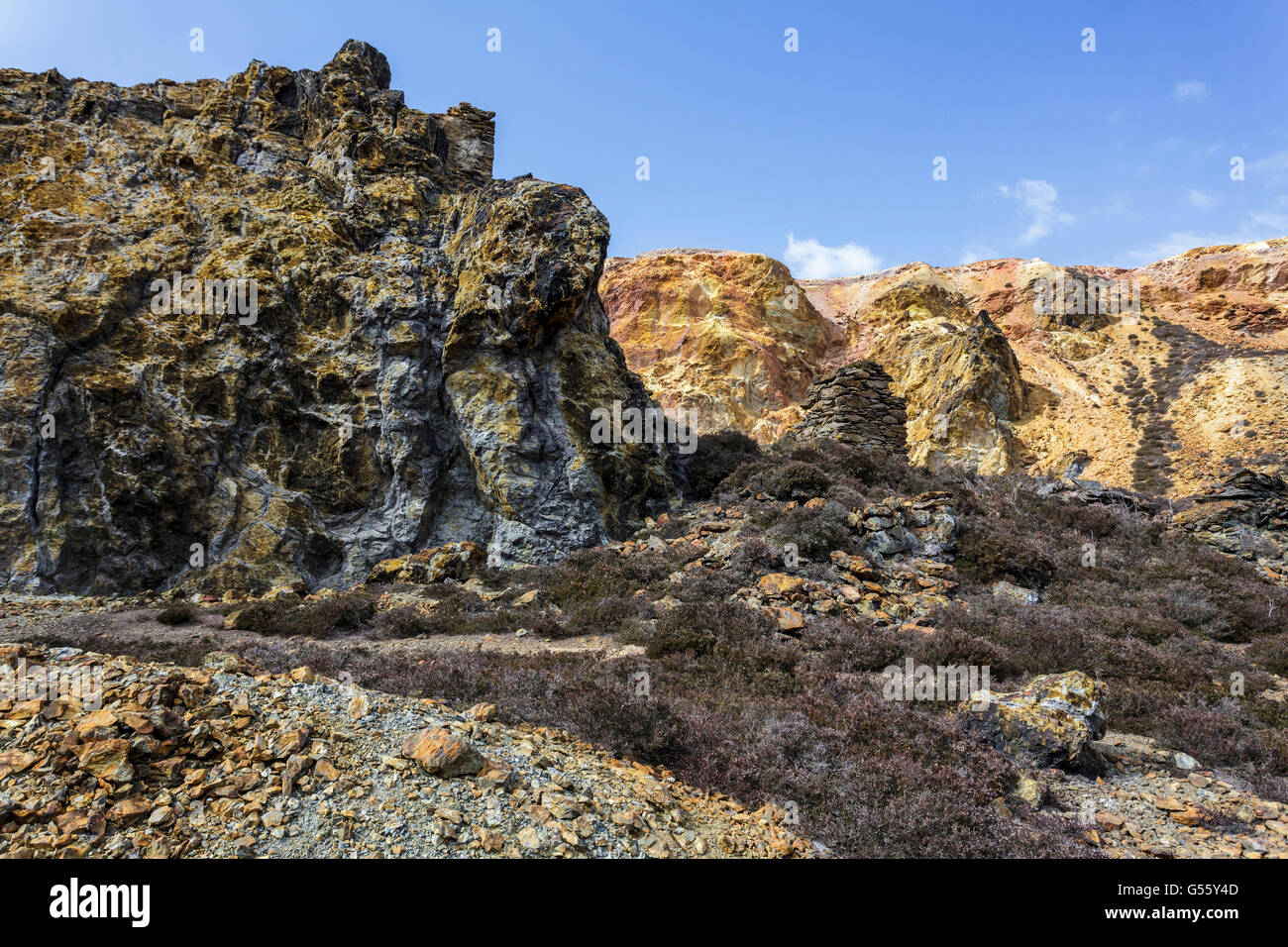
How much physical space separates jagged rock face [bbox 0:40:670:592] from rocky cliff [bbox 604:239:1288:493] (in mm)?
27304

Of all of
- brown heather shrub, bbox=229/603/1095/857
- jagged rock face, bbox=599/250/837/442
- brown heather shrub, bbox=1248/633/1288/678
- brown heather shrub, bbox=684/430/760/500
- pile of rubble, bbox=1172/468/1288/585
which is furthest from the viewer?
jagged rock face, bbox=599/250/837/442

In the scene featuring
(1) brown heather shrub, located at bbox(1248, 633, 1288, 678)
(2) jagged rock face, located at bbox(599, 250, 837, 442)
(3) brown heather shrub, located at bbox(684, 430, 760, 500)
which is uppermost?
(2) jagged rock face, located at bbox(599, 250, 837, 442)

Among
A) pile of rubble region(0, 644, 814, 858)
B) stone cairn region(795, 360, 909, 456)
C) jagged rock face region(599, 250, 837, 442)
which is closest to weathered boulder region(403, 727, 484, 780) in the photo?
pile of rubble region(0, 644, 814, 858)

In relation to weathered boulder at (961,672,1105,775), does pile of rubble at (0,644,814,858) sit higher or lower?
higher

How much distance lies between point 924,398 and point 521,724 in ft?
141

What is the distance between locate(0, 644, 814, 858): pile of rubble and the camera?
3652 mm

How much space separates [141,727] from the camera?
4199 millimetres

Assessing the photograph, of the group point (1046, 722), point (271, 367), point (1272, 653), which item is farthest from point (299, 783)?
point (271, 367)

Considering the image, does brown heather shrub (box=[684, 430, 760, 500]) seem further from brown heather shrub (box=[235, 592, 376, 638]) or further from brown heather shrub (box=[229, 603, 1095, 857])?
brown heather shrub (box=[229, 603, 1095, 857])

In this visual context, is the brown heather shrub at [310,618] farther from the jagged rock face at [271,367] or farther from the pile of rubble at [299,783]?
the pile of rubble at [299,783]

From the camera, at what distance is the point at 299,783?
13.7ft

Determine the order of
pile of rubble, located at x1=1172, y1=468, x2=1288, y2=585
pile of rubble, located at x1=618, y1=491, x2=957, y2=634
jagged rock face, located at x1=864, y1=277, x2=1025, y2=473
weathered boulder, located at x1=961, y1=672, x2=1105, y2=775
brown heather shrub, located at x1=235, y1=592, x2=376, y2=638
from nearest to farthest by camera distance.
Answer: weathered boulder, located at x1=961, y1=672, x2=1105, y2=775 → pile of rubble, located at x1=618, y1=491, x2=957, y2=634 → brown heather shrub, located at x1=235, y1=592, x2=376, y2=638 → pile of rubble, located at x1=1172, y1=468, x2=1288, y2=585 → jagged rock face, located at x1=864, y1=277, x2=1025, y2=473
